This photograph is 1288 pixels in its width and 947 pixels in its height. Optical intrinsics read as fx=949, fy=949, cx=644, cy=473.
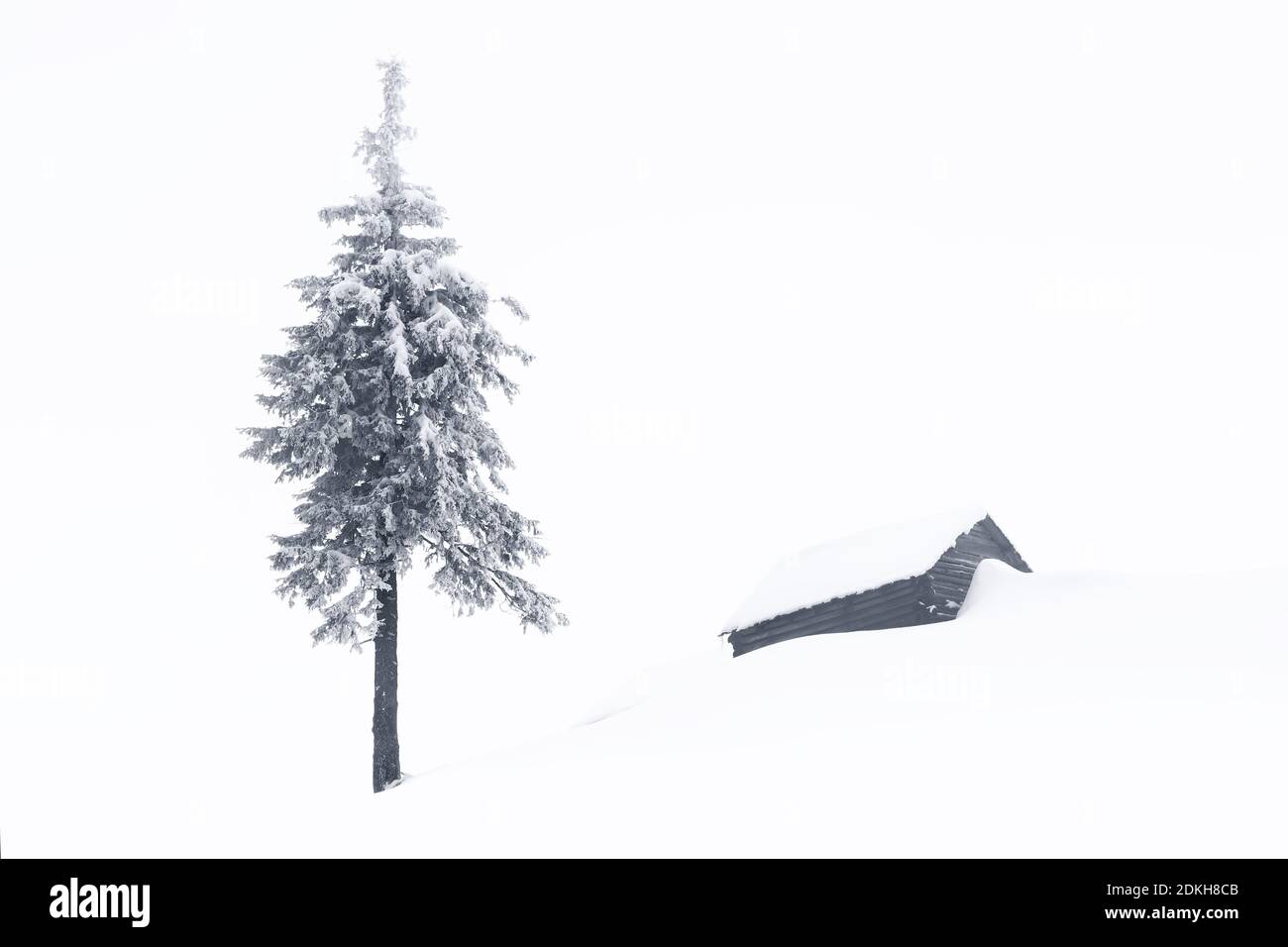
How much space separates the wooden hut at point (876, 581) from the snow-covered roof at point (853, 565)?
0.08ft

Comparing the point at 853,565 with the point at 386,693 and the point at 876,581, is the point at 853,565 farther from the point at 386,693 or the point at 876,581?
the point at 386,693

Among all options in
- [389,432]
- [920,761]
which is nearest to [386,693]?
[389,432]

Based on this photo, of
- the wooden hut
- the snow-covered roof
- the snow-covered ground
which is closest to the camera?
the snow-covered ground

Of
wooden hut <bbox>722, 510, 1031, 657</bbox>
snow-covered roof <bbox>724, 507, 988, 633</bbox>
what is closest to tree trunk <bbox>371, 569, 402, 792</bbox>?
wooden hut <bbox>722, 510, 1031, 657</bbox>

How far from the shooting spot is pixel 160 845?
1272 centimetres

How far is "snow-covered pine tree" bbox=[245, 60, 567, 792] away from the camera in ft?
59.4

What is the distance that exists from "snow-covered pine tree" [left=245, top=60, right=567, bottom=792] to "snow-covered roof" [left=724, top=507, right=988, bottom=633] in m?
7.48

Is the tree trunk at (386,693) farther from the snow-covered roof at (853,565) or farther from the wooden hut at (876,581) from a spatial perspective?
the snow-covered roof at (853,565)

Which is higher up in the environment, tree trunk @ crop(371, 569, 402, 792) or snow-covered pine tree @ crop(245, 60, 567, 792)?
snow-covered pine tree @ crop(245, 60, 567, 792)

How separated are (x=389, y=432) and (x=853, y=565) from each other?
12229 mm

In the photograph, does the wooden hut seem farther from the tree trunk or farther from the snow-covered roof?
the tree trunk

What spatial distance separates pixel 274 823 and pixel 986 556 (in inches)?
696

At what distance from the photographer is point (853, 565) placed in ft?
79.8
